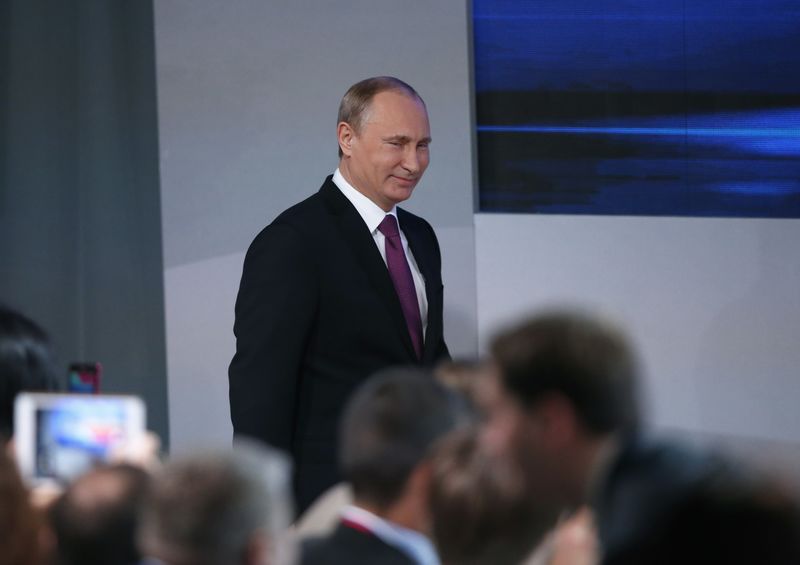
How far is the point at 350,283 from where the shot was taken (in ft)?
10.2

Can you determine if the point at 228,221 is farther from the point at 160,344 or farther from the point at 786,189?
the point at 786,189

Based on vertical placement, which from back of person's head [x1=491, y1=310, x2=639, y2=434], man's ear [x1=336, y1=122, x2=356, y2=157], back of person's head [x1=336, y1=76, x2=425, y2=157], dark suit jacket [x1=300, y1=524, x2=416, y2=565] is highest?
back of person's head [x1=336, y1=76, x2=425, y2=157]

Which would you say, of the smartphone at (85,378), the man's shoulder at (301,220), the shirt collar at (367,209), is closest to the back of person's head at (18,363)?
the smartphone at (85,378)

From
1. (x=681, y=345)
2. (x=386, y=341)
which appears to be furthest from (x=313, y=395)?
(x=681, y=345)

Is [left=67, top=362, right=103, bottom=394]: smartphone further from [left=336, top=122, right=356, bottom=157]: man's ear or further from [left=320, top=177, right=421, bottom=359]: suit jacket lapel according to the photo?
[left=336, top=122, right=356, bottom=157]: man's ear

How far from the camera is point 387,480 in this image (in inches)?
70.4

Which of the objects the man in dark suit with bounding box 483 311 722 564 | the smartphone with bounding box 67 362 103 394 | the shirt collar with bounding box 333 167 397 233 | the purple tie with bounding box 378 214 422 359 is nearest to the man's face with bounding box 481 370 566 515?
the man in dark suit with bounding box 483 311 722 564

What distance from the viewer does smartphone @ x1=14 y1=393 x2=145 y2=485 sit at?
1931 millimetres

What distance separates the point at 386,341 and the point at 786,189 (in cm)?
172

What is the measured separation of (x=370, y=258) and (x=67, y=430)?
1290mm

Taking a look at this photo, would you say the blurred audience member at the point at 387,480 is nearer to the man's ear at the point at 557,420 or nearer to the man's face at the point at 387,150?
the man's ear at the point at 557,420

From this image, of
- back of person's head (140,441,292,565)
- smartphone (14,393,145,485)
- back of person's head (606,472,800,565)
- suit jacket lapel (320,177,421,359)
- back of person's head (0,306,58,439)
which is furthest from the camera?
suit jacket lapel (320,177,421,359)

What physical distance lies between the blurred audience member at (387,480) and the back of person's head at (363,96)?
1.60 m

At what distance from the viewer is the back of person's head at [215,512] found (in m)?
1.44
